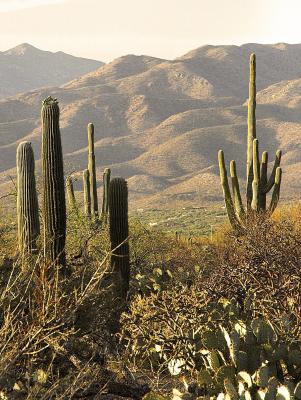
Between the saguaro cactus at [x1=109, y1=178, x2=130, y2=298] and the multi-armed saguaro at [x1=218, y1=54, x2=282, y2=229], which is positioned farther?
the multi-armed saguaro at [x1=218, y1=54, x2=282, y2=229]

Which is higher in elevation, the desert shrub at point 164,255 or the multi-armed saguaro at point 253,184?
the multi-armed saguaro at point 253,184

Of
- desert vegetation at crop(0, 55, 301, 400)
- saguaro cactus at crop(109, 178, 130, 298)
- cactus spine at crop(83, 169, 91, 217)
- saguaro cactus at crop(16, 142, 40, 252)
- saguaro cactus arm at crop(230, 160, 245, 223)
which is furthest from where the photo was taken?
cactus spine at crop(83, 169, 91, 217)

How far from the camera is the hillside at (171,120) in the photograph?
83.5 m

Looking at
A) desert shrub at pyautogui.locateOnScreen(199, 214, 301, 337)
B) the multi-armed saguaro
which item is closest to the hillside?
the multi-armed saguaro

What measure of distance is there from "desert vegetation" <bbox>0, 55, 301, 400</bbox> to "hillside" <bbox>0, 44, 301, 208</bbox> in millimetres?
53142

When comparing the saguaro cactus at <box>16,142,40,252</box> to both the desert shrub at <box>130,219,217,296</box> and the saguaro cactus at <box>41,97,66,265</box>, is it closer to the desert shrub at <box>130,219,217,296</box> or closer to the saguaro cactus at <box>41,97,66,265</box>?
the saguaro cactus at <box>41,97,66,265</box>

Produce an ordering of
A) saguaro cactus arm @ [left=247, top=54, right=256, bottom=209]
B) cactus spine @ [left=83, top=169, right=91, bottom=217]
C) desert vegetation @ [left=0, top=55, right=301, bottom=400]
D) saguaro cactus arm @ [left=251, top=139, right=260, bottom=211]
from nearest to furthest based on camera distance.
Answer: desert vegetation @ [left=0, top=55, right=301, bottom=400] < saguaro cactus arm @ [left=251, top=139, right=260, bottom=211] < saguaro cactus arm @ [left=247, top=54, right=256, bottom=209] < cactus spine @ [left=83, top=169, right=91, bottom=217]

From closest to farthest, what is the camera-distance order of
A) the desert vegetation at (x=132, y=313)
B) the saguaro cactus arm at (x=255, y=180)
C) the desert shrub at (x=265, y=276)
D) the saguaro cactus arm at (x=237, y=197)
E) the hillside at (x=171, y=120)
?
the desert vegetation at (x=132, y=313) < the desert shrub at (x=265, y=276) < the saguaro cactus arm at (x=255, y=180) < the saguaro cactus arm at (x=237, y=197) < the hillside at (x=171, y=120)

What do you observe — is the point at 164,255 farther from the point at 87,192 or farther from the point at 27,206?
the point at 27,206

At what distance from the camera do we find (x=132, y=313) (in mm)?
9742

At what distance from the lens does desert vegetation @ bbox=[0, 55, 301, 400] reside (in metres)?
6.73

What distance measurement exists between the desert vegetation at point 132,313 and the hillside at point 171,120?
53142 millimetres

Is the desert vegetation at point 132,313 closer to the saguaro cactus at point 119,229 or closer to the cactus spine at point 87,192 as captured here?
the saguaro cactus at point 119,229

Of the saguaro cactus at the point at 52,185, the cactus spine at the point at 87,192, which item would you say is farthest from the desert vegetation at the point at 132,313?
the cactus spine at the point at 87,192
